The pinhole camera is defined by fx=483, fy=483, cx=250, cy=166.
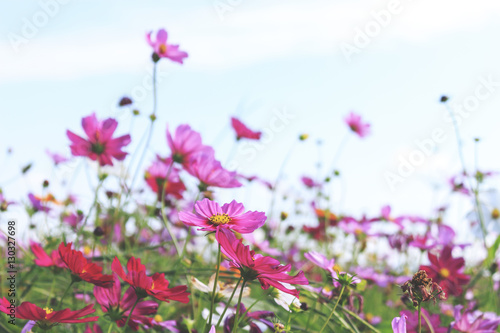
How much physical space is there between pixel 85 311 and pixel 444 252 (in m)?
0.70

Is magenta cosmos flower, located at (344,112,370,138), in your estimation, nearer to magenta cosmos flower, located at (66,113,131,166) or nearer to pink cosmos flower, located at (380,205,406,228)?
pink cosmos flower, located at (380,205,406,228)

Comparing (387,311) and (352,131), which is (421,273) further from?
(352,131)

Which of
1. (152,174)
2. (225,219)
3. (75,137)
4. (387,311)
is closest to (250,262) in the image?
(225,219)

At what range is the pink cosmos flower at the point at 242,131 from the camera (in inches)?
47.6

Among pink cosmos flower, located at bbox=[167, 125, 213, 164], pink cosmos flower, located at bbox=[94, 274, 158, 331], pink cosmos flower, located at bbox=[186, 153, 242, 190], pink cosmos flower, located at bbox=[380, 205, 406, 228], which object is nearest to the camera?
pink cosmos flower, located at bbox=[94, 274, 158, 331]

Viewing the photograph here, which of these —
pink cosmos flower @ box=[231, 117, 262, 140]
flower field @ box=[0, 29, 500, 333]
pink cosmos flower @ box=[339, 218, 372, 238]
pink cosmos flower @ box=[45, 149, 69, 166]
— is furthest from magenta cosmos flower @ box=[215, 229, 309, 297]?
pink cosmos flower @ box=[45, 149, 69, 166]

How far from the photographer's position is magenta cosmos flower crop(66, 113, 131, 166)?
0.88 metres

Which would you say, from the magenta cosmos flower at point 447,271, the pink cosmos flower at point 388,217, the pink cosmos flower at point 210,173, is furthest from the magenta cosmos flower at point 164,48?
the pink cosmos flower at point 388,217

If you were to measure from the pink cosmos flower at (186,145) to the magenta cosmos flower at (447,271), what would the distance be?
48 cm

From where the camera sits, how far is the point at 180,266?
34.9 inches

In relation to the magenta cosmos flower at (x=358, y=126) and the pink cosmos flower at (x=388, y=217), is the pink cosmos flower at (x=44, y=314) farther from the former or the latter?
the magenta cosmos flower at (x=358, y=126)

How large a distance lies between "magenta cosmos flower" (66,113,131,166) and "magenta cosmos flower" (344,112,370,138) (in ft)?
3.67

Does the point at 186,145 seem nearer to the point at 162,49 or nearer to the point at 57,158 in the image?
the point at 162,49

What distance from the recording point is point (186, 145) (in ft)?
3.03
